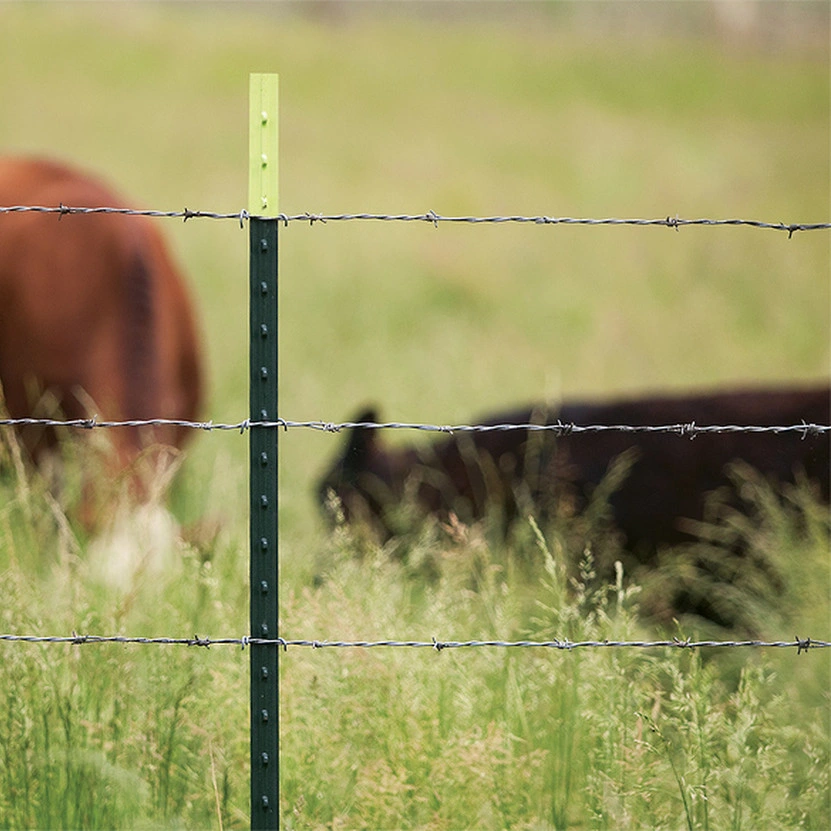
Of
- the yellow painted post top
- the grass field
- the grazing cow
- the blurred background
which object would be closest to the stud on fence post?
the yellow painted post top

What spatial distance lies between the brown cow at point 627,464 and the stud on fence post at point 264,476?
177cm

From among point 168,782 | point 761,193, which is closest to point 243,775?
point 168,782

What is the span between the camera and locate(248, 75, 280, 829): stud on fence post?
2125 mm

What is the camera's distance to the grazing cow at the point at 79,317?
13.6 ft

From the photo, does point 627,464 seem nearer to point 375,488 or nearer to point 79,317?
point 375,488

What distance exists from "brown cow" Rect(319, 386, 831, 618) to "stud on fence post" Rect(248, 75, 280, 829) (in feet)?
5.80

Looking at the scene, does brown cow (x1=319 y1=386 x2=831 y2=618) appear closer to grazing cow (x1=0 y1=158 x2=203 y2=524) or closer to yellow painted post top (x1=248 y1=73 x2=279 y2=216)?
grazing cow (x1=0 y1=158 x2=203 y2=524)

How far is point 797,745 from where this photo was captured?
293 centimetres

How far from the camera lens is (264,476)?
2.14m

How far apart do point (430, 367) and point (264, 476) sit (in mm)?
5410

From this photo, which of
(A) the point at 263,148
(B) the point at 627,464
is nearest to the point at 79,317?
(B) the point at 627,464

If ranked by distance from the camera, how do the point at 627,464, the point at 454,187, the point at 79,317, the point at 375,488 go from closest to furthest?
the point at 627,464, the point at 79,317, the point at 375,488, the point at 454,187

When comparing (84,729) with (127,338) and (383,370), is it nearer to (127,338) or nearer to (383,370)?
(127,338)

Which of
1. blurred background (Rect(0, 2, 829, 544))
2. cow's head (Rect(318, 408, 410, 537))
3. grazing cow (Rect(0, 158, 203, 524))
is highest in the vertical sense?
blurred background (Rect(0, 2, 829, 544))
